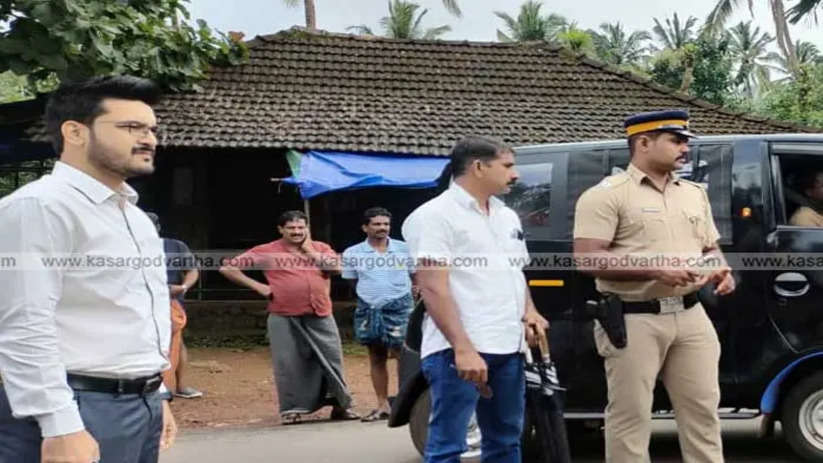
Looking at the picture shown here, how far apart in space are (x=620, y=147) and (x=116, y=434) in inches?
135

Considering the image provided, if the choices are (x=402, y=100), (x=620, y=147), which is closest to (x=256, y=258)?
(x=620, y=147)

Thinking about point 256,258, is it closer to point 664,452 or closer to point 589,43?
point 664,452

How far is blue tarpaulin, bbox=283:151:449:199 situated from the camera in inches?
456

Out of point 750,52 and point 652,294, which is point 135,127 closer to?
point 652,294

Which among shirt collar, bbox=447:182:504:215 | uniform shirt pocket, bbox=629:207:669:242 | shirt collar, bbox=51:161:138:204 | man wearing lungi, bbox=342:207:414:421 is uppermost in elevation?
shirt collar, bbox=51:161:138:204

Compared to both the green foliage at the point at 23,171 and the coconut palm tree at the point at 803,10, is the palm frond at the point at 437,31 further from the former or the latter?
the green foliage at the point at 23,171

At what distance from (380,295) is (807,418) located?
337 centimetres

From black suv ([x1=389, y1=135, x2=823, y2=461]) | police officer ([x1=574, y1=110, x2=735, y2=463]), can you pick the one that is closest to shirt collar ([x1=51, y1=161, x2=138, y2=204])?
police officer ([x1=574, y1=110, x2=735, y2=463])

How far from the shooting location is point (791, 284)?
4770mm

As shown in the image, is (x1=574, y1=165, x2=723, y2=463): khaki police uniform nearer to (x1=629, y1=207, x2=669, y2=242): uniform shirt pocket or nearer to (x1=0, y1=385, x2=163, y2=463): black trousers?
(x1=629, y1=207, x2=669, y2=242): uniform shirt pocket

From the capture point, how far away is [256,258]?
716 centimetres

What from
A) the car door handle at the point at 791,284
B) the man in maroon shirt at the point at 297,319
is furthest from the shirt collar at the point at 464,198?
the man in maroon shirt at the point at 297,319

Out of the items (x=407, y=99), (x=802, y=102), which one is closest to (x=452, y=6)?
(x=802, y=102)

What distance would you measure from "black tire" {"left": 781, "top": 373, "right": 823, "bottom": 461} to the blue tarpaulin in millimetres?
7186
